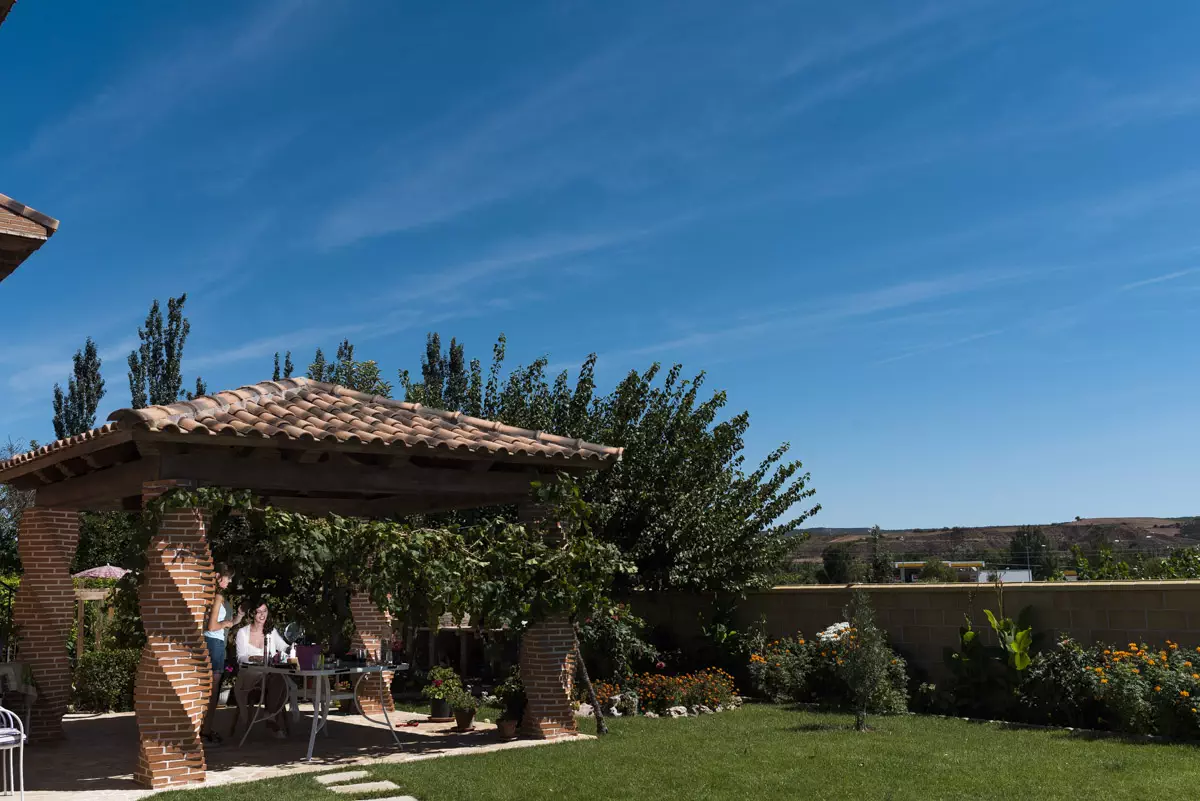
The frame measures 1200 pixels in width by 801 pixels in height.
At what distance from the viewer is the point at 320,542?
900cm

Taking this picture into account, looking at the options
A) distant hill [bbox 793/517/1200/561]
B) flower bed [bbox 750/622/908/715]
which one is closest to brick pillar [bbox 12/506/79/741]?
flower bed [bbox 750/622/908/715]

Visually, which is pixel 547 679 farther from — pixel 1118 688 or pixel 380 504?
pixel 1118 688

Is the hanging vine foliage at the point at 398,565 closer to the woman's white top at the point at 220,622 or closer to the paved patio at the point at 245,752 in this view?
the paved patio at the point at 245,752

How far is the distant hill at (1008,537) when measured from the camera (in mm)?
50125

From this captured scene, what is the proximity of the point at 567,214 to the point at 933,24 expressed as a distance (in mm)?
6694

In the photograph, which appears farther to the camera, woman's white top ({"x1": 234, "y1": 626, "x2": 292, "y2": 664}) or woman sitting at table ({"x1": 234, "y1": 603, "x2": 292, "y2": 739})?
woman's white top ({"x1": 234, "y1": 626, "x2": 292, "y2": 664})

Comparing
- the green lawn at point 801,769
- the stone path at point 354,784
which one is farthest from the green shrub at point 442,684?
the stone path at point 354,784

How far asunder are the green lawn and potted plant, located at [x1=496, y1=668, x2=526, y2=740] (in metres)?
0.90

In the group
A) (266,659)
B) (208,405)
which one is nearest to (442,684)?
(266,659)

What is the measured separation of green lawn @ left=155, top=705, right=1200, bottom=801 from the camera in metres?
7.48

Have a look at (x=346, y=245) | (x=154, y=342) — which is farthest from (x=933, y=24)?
(x=154, y=342)

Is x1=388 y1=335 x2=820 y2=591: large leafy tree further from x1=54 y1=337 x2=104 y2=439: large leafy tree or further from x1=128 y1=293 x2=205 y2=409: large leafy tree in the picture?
x1=54 y1=337 x2=104 y2=439: large leafy tree

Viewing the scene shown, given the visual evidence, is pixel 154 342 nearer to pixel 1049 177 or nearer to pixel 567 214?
pixel 567 214

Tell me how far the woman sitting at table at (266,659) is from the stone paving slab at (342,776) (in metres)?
1.74
